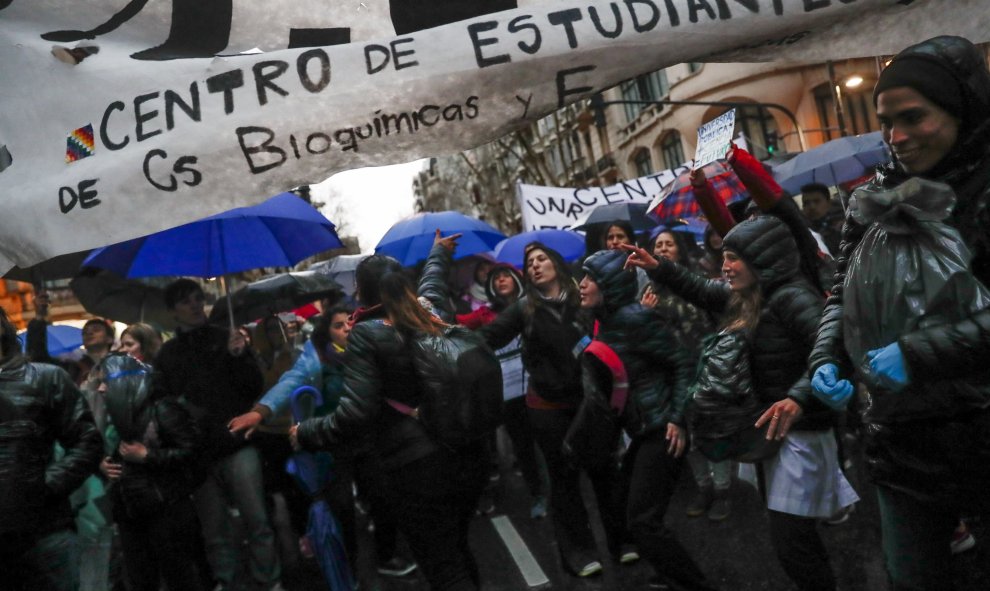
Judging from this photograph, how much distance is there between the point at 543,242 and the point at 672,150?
91.4 ft

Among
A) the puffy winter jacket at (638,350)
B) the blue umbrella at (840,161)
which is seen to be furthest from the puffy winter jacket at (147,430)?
the blue umbrella at (840,161)

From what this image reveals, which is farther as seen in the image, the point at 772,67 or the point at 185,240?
the point at 772,67

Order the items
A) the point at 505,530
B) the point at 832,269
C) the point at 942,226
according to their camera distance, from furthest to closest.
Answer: the point at 505,530, the point at 832,269, the point at 942,226

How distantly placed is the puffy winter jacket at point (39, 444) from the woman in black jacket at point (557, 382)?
7.89 ft

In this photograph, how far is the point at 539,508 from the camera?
23.6 ft

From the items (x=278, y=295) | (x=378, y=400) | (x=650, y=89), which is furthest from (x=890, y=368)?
(x=650, y=89)

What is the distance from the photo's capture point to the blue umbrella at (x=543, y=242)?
9438mm

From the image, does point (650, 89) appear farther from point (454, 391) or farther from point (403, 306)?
point (454, 391)

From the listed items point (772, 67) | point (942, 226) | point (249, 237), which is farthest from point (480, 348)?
point (772, 67)

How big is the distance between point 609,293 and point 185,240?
315 cm

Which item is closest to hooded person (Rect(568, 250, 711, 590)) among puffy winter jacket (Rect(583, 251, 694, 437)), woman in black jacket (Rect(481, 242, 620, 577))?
puffy winter jacket (Rect(583, 251, 694, 437))

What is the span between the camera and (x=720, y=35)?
2297 mm

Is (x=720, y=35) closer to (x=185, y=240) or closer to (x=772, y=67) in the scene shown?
(x=185, y=240)

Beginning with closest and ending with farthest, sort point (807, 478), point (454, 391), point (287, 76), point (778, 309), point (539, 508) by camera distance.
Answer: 1. point (287, 76)
2. point (807, 478)
3. point (778, 309)
4. point (454, 391)
5. point (539, 508)
